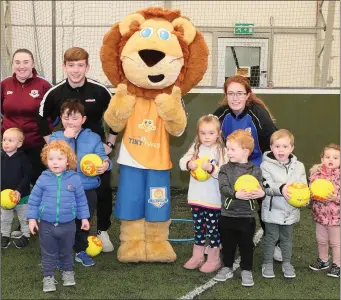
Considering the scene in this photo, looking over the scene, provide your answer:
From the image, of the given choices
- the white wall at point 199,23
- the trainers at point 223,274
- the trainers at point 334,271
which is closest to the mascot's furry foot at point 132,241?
the trainers at point 223,274

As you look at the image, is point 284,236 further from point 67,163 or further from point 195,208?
point 67,163

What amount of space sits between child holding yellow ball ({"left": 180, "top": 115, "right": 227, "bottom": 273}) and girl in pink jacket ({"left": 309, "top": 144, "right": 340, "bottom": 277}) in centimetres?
80

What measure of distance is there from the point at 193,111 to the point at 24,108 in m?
2.82

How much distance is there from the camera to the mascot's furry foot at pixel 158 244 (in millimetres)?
4242

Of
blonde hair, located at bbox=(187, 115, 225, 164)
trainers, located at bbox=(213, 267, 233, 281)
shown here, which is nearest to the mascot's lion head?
blonde hair, located at bbox=(187, 115, 225, 164)

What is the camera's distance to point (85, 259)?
4254 millimetres

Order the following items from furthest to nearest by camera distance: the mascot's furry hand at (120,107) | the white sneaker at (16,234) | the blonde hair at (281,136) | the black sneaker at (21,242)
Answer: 1. the white sneaker at (16,234)
2. the black sneaker at (21,242)
3. the mascot's furry hand at (120,107)
4. the blonde hair at (281,136)

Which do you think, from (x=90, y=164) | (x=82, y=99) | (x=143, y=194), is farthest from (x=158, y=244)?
(x=82, y=99)

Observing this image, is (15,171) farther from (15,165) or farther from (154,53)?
(154,53)

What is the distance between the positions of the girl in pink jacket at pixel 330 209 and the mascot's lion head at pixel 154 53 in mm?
1282

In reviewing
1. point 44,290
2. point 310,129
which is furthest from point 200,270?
point 310,129

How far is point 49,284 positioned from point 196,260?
4.01ft

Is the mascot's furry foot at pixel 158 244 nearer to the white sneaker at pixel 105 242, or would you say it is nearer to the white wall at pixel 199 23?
the white sneaker at pixel 105 242

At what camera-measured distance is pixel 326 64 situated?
7.67 meters
